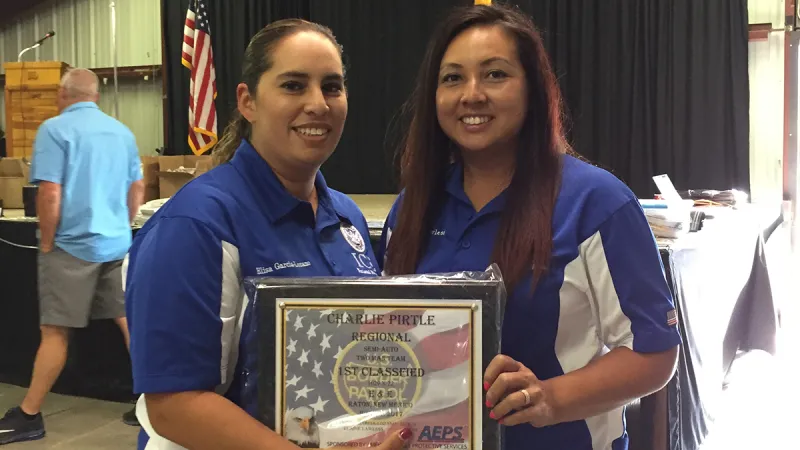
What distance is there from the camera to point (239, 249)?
3.31 feet

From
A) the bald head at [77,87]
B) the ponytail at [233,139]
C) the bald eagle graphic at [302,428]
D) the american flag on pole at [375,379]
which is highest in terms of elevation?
the bald head at [77,87]

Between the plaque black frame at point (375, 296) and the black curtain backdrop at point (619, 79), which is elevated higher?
the black curtain backdrop at point (619, 79)

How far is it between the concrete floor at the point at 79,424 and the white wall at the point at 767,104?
15.7 ft

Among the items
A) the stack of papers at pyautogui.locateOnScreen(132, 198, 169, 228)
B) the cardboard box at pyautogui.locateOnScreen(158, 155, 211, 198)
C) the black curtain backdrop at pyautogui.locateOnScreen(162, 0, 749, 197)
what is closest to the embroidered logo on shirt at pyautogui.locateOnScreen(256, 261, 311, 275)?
the stack of papers at pyautogui.locateOnScreen(132, 198, 169, 228)

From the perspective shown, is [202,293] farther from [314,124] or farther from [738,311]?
[738,311]

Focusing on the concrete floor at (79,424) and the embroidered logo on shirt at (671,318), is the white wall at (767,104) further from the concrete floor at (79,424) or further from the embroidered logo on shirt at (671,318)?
the embroidered logo on shirt at (671,318)

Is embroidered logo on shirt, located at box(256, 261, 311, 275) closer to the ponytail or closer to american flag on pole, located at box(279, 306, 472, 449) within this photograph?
american flag on pole, located at box(279, 306, 472, 449)

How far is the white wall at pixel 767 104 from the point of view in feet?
18.2

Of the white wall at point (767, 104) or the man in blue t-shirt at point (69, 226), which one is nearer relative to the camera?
the man in blue t-shirt at point (69, 226)

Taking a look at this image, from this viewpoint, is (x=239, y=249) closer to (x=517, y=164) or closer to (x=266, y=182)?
(x=266, y=182)

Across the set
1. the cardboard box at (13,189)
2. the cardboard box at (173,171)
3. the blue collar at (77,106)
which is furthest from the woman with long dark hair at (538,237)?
the cardboard box at (13,189)

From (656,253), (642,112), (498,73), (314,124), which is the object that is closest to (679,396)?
(656,253)

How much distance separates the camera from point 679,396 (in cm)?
223

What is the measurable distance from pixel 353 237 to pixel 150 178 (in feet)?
15.9
